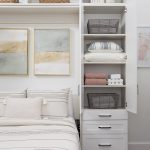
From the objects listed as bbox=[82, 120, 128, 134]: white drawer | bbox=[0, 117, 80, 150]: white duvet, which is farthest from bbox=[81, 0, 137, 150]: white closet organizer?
bbox=[0, 117, 80, 150]: white duvet

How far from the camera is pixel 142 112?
3.95 metres

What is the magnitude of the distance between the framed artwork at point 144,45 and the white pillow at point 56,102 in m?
1.08

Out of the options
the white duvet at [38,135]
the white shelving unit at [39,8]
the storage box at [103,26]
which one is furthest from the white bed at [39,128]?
the white shelving unit at [39,8]

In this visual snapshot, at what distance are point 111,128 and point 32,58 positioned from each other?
4.49 feet

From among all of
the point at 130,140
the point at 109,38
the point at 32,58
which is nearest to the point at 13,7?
the point at 32,58

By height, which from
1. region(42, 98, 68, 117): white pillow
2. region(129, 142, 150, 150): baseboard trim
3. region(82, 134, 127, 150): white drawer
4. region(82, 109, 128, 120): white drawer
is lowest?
region(129, 142, 150, 150): baseboard trim

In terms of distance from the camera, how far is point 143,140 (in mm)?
3961

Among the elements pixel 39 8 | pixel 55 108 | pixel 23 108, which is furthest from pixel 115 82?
pixel 39 8

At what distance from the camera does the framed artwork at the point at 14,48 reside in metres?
3.84

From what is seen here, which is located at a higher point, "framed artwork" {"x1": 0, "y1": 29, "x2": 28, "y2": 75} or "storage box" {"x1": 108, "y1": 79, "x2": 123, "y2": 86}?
"framed artwork" {"x1": 0, "y1": 29, "x2": 28, "y2": 75}

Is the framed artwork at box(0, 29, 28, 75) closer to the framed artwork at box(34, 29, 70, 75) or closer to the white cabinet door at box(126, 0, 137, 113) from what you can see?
the framed artwork at box(34, 29, 70, 75)

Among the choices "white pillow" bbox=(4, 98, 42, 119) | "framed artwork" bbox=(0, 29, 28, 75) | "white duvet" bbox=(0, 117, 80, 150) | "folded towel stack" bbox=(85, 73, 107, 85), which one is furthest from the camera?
"framed artwork" bbox=(0, 29, 28, 75)

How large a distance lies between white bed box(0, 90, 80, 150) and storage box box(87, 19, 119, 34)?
885 mm

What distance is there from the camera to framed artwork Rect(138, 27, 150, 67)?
3.90 m
